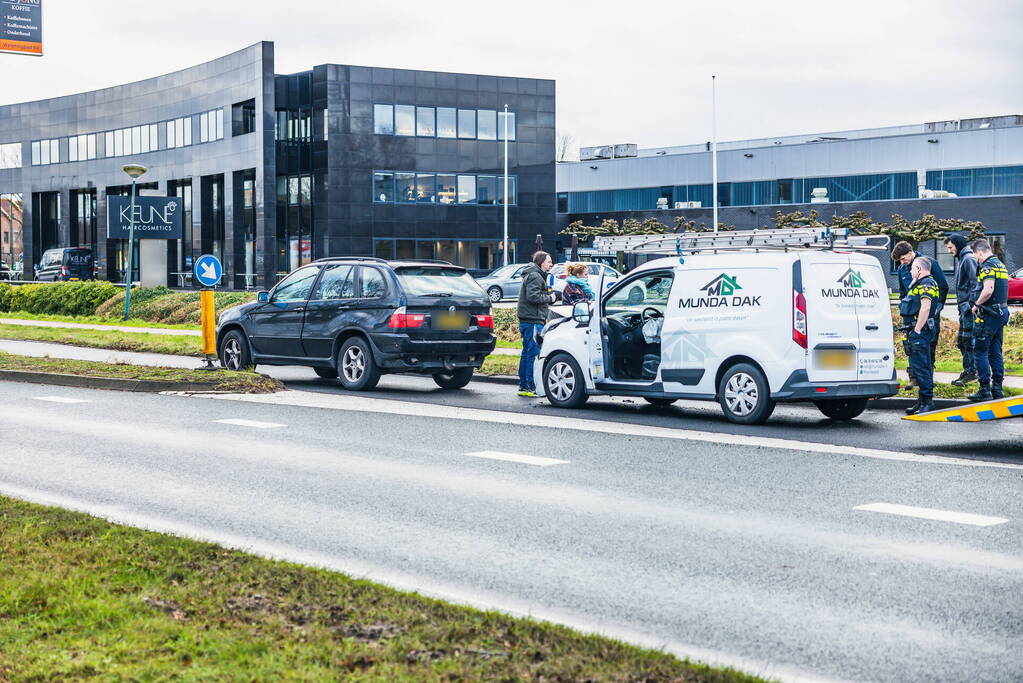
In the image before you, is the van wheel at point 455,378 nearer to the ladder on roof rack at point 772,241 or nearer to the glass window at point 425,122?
the ladder on roof rack at point 772,241

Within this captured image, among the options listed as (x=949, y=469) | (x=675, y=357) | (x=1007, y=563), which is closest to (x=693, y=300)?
(x=675, y=357)

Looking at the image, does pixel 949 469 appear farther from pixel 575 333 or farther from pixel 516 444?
pixel 575 333

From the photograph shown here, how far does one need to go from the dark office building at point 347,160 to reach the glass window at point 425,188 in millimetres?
64

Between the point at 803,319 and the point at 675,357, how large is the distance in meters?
1.56

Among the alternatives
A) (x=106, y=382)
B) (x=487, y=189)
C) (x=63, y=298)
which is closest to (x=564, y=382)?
(x=106, y=382)

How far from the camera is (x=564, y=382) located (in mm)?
14586

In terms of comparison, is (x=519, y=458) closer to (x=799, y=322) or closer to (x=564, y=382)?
(x=799, y=322)

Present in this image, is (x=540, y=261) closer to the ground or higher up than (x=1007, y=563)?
higher up

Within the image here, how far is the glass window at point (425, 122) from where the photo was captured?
59.4m

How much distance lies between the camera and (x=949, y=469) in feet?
32.2

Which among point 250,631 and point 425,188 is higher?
point 425,188

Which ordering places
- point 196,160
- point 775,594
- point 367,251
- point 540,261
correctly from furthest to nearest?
point 196,160, point 367,251, point 540,261, point 775,594

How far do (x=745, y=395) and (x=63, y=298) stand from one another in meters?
29.9

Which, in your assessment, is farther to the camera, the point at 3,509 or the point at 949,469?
the point at 949,469
